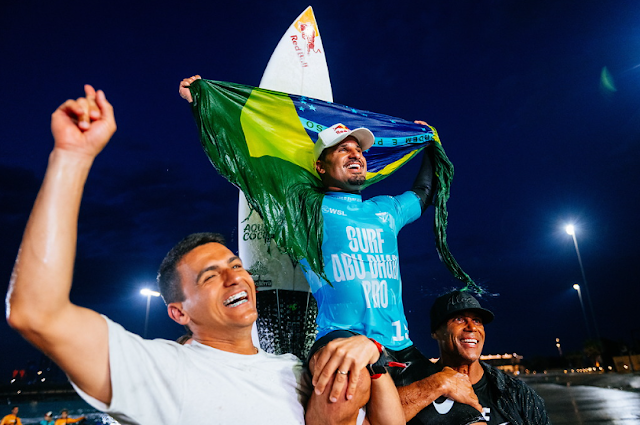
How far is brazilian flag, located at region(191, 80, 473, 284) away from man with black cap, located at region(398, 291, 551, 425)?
0.39 m

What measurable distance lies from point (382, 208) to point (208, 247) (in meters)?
1.48

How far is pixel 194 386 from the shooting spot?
5.05 ft

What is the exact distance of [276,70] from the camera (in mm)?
5164

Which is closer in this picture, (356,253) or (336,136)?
(356,253)

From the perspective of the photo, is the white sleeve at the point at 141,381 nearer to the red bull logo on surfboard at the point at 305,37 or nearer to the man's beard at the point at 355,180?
the man's beard at the point at 355,180

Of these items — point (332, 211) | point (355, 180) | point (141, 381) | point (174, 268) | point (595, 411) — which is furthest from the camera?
point (595, 411)

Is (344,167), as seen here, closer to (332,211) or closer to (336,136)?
(336,136)

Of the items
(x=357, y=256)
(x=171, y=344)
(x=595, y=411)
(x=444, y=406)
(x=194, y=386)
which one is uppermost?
(x=357, y=256)

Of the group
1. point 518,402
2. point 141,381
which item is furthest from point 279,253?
point 141,381

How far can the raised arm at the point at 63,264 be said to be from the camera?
1.18 m

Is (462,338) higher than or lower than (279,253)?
lower

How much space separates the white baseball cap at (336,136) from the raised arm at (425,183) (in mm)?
704

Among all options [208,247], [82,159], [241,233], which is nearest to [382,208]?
[208,247]

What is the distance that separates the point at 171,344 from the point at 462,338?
2262mm
